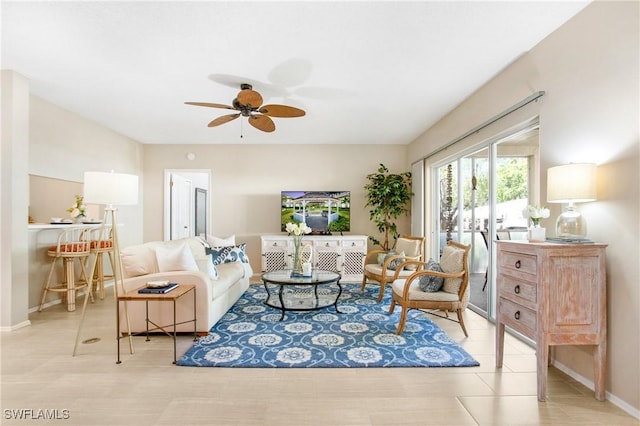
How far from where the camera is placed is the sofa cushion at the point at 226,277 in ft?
10.6

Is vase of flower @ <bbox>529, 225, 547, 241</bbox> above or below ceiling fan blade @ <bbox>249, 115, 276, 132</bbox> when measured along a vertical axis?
below

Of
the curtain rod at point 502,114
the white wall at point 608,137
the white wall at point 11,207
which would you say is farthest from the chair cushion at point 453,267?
the white wall at point 11,207

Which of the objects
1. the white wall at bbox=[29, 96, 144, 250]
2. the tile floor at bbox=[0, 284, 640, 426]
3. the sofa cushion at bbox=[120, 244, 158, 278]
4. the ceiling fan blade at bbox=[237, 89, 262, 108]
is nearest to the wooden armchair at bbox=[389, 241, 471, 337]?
the tile floor at bbox=[0, 284, 640, 426]

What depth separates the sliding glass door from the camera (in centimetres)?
310

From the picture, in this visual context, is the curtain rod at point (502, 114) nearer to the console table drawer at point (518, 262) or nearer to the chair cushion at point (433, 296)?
the console table drawer at point (518, 262)

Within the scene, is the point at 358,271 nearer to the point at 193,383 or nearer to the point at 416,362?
the point at 416,362

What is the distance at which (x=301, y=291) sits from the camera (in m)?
4.58

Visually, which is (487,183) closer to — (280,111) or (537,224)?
(537,224)

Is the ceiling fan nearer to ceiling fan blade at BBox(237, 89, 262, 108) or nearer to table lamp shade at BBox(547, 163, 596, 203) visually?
ceiling fan blade at BBox(237, 89, 262, 108)

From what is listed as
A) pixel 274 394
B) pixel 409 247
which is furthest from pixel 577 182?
pixel 409 247

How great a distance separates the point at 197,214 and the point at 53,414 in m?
5.65

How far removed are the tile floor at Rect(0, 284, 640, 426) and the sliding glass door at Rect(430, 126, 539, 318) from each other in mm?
1278

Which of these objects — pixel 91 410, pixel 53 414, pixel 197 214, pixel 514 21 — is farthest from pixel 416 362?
pixel 197 214

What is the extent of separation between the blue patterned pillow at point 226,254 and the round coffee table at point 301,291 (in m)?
0.68
